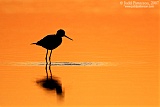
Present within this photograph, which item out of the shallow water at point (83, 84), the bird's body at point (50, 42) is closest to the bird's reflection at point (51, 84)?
the shallow water at point (83, 84)

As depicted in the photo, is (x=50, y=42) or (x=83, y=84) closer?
(x=83, y=84)

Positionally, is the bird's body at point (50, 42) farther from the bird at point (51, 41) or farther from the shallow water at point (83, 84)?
the shallow water at point (83, 84)

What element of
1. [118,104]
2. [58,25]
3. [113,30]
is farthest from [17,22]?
[118,104]

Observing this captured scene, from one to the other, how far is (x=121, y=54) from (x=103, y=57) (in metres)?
0.29

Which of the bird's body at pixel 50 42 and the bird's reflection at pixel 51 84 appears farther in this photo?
the bird's body at pixel 50 42

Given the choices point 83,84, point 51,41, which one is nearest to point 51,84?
point 83,84

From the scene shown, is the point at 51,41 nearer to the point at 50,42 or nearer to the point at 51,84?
the point at 50,42

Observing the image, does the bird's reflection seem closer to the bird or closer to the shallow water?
the shallow water

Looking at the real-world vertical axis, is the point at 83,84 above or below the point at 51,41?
below

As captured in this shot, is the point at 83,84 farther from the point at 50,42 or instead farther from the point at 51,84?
the point at 50,42

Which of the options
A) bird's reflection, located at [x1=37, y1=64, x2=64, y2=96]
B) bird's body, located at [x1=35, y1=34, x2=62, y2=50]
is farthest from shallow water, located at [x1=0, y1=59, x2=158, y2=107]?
bird's body, located at [x1=35, y1=34, x2=62, y2=50]

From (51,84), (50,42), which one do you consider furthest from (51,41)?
(51,84)

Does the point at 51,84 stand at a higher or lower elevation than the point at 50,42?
lower

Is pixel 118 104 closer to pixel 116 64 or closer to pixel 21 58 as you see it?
pixel 116 64
